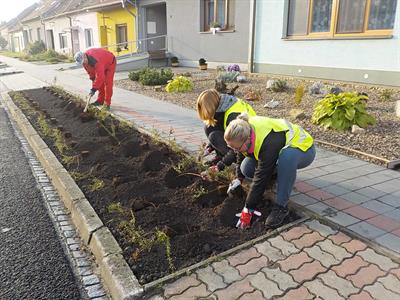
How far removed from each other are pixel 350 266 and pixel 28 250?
2.52m

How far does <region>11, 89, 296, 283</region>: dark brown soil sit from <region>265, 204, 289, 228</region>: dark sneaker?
7 cm

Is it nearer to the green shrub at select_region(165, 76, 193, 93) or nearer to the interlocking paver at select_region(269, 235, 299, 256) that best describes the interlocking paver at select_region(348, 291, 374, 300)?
the interlocking paver at select_region(269, 235, 299, 256)

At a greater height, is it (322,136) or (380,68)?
(380,68)

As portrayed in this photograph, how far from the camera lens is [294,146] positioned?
2.93m

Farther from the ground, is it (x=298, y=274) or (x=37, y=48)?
(x=37, y=48)

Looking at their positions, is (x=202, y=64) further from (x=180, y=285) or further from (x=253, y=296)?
(x=253, y=296)

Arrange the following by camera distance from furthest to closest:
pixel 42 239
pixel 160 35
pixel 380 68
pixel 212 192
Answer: pixel 160 35, pixel 380 68, pixel 212 192, pixel 42 239

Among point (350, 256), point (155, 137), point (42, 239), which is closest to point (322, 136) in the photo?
point (155, 137)

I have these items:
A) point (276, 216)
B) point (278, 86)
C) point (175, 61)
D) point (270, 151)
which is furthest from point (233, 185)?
point (175, 61)

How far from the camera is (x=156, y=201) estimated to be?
3395 millimetres

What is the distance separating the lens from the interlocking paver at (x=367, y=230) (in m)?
2.79

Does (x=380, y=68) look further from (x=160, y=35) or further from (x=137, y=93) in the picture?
(x=160, y=35)

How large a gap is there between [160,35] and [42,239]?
1946 centimetres

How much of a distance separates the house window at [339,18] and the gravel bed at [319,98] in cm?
143
